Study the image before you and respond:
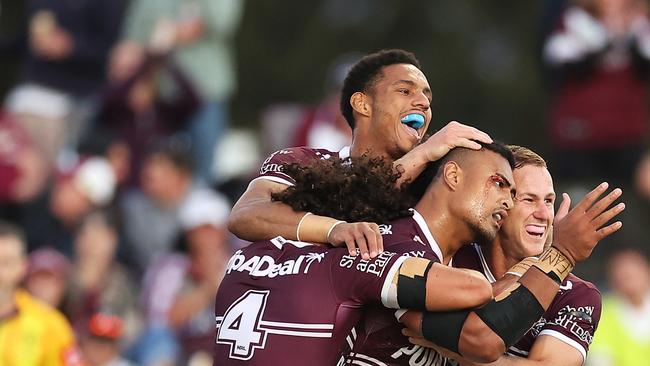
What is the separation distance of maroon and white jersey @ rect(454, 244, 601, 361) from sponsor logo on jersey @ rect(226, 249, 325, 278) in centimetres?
83

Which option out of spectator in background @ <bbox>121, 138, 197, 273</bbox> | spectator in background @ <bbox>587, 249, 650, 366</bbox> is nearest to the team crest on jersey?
spectator in background @ <bbox>587, 249, 650, 366</bbox>

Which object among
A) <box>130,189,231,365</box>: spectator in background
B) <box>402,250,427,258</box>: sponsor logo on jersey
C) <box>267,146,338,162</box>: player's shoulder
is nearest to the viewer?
<box>402,250,427,258</box>: sponsor logo on jersey

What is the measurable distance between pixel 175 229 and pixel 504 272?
20.4 ft

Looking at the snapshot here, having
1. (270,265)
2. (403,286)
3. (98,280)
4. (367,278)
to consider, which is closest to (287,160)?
(270,265)

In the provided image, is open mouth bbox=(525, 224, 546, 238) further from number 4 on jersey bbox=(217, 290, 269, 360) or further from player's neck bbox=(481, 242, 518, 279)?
number 4 on jersey bbox=(217, 290, 269, 360)

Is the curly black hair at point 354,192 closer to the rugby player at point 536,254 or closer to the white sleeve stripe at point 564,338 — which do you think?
the rugby player at point 536,254

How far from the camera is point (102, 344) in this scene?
36.0ft

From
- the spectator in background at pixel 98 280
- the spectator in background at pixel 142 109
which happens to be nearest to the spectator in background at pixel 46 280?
the spectator in background at pixel 98 280

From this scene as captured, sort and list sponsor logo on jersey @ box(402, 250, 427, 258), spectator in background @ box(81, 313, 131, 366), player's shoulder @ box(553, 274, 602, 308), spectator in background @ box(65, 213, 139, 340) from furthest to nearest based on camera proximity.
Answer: spectator in background @ box(65, 213, 139, 340) < spectator in background @ box(81, 313, 131, 366) < player's shoulder @ box(553, 274, 602, 308) < sponsor logo on jersey @ box(402, 250, 427, 258)

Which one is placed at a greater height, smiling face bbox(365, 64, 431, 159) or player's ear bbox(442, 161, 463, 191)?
smiling face bbox(365, 64, 431, 159)

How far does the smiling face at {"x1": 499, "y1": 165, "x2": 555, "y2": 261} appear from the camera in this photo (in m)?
7.11

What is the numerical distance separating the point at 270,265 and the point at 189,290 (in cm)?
537

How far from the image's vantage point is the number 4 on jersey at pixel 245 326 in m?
6.57

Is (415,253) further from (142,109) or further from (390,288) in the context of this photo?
(142,109)
